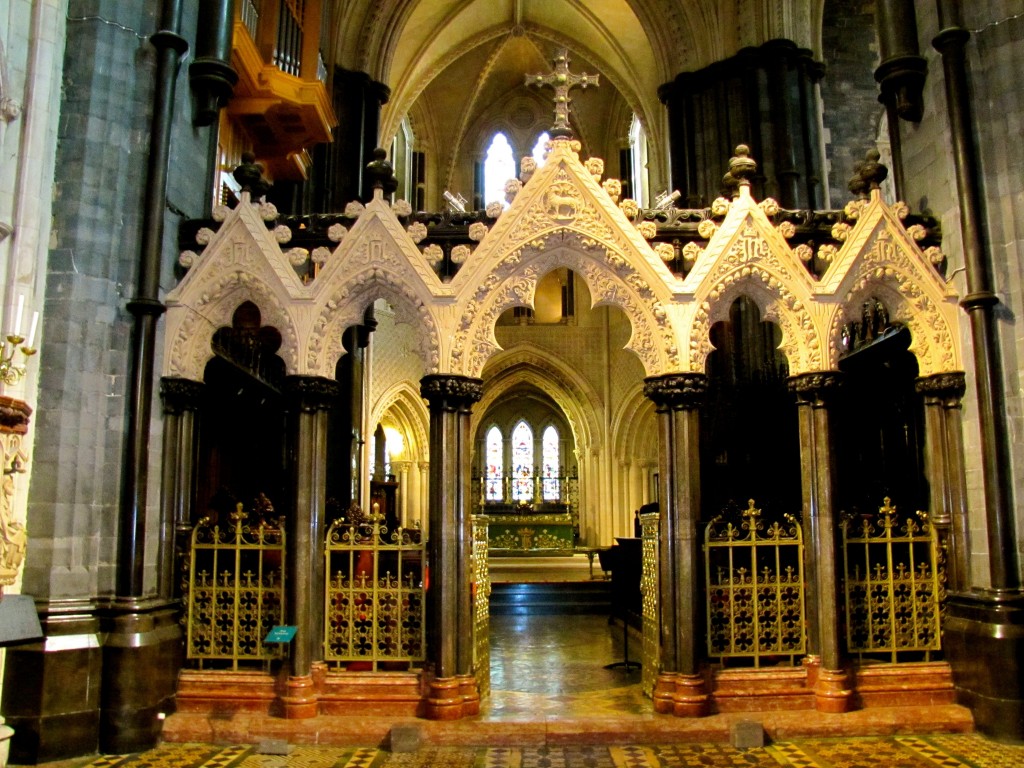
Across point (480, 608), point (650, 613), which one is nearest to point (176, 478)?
point (480, 608)

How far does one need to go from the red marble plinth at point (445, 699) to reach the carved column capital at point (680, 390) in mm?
2656

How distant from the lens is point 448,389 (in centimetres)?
719

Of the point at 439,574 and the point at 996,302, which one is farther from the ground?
the point at 996,302

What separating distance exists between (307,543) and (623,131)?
1885 centimetres

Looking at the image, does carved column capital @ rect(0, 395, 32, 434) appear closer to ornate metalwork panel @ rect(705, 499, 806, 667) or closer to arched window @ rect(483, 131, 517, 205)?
ornate metalwork panel @ rect(705, 499, 806, 667)

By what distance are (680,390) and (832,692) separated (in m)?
2.53

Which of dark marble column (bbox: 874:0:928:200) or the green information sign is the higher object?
dark marble column (bbox: 874:0:928:200)

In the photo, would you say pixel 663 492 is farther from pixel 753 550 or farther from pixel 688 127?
pixel 688 127

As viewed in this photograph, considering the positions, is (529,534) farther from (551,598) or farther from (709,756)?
(709,756)

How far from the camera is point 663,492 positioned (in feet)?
23.4

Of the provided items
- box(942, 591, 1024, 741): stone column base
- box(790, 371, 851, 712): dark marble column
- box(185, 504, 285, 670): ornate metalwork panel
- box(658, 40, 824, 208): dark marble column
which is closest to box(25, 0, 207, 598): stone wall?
Answer: box(185, 504, 285, 670): ornate metalwork panel

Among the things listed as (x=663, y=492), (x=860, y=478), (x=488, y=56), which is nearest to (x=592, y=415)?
(x=488, y=56)

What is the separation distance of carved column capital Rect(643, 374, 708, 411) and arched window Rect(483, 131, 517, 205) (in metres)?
18.1

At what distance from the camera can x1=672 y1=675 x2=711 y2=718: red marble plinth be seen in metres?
6.68
